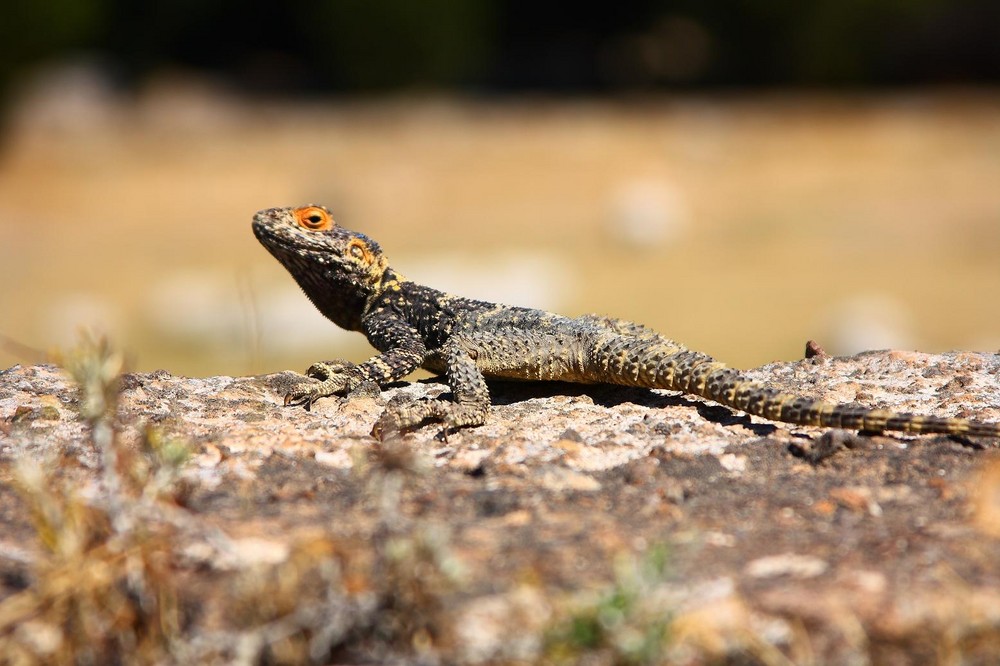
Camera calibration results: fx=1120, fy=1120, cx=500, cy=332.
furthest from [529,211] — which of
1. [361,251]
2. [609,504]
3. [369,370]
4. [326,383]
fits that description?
[609,504]

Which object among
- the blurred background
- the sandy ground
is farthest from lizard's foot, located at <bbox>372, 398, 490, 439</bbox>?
the sandy ground

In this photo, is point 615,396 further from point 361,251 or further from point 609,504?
point 361,251

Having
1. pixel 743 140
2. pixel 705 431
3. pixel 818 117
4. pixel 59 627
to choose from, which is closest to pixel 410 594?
pixel 59 627

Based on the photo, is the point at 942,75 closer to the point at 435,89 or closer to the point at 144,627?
the point at 435,89

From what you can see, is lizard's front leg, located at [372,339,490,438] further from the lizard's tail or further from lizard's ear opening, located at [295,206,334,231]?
lizard's ear opening, located at [295,206,334,231]

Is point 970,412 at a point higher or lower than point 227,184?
lower

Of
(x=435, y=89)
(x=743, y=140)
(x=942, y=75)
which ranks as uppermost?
(x=942, y=75)
